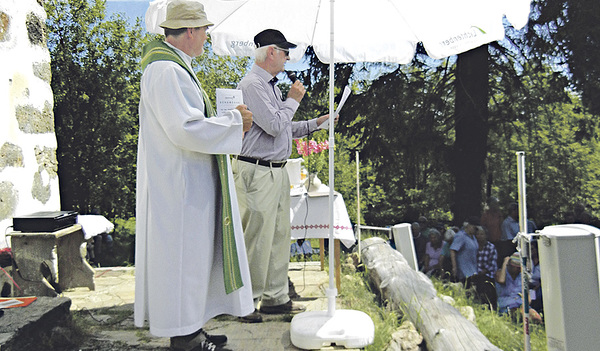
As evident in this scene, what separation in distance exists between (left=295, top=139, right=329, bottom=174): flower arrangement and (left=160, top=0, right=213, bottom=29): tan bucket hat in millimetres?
2147

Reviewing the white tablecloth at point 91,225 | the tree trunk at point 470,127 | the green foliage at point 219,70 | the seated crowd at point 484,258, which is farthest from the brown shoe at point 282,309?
the green foliage at point 219,70

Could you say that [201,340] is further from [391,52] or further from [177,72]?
[391,52]

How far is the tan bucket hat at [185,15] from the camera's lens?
7.95 feet

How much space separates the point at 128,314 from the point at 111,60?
5299 mm

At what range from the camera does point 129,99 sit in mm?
7887

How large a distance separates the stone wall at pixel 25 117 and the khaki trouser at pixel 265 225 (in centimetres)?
148

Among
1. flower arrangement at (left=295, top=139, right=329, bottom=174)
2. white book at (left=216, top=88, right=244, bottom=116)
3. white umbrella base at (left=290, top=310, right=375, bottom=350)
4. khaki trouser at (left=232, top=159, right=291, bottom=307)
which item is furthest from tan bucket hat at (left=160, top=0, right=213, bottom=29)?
flower arrangement at (left=295, top=139, right=329, bottom=174)

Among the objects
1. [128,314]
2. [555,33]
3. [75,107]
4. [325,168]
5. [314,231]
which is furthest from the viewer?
[555,33]

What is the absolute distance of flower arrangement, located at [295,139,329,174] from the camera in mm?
4672

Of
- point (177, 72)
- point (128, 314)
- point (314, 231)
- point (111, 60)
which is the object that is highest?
point (111, 60)

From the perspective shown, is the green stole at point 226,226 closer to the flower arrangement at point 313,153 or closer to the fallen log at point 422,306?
the fallen log at point 422,306

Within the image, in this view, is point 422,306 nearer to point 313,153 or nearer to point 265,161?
point 265,161

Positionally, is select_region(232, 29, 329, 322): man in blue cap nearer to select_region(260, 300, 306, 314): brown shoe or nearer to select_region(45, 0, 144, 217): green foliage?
select_region(260, 300, 306, 314): brown shoe

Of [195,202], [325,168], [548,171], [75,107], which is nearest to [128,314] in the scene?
[195,202]
